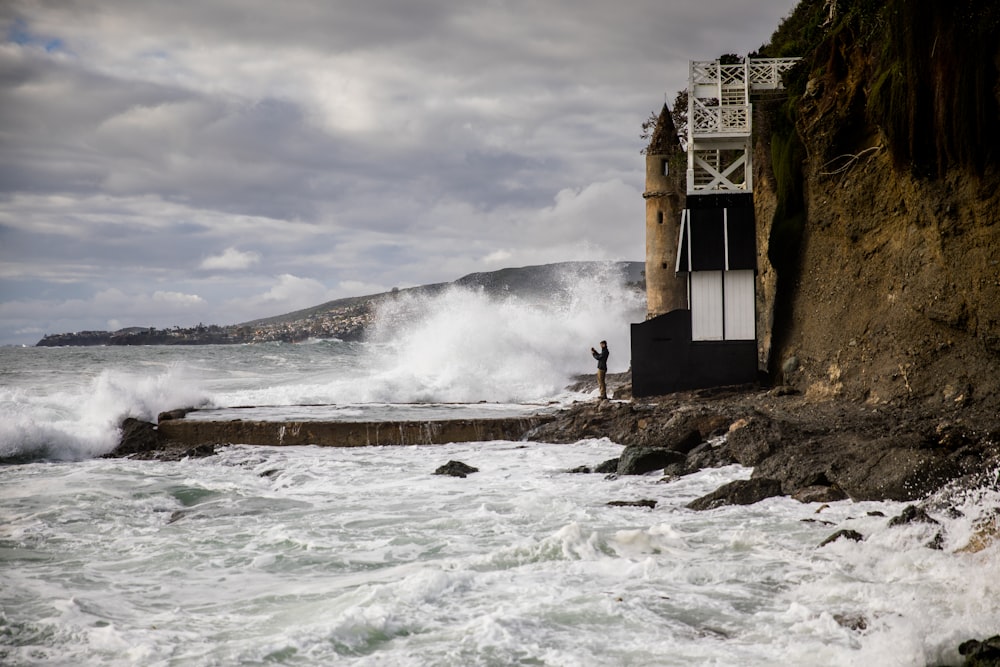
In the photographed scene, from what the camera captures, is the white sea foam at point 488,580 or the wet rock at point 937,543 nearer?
the white sea foam at point 488,580

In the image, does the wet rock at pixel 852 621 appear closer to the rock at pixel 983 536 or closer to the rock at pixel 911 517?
the rock at pixel 983 536

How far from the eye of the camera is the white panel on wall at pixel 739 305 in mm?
17328

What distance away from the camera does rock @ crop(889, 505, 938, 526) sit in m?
6.88

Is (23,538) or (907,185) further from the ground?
(907,185)

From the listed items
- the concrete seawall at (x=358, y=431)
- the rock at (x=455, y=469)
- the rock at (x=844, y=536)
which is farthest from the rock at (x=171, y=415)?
the rock at (x=844, y=536)

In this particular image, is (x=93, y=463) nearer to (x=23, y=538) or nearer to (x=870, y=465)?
(x=23, y=538)

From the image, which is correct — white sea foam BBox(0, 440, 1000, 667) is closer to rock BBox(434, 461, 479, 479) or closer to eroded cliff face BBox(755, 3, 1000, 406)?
rock BBox(434, 461, 479, 479)

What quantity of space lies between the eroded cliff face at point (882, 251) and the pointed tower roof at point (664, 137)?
7702mm

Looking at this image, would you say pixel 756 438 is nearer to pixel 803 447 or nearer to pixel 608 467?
pixel 803 447

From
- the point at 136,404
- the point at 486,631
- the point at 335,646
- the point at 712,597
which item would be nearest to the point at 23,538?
the point at 335,646

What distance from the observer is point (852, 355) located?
13562 millimetres

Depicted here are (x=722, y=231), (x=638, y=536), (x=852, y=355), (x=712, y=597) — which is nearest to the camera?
(x=712, y=597)

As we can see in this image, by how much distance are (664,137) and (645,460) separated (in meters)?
16.1

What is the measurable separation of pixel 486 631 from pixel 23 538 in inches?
227
